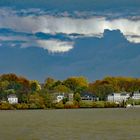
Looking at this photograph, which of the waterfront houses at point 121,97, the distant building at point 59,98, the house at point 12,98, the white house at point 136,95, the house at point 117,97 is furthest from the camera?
the white house at point 136,95

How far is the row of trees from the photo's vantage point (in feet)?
471

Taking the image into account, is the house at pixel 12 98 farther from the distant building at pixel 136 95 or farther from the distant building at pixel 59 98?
the distant building at pixel 136 95

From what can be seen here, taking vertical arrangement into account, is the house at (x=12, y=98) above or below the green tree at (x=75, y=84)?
below

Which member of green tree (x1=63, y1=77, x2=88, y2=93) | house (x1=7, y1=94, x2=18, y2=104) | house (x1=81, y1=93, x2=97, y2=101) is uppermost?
green tree (x1=63, y1=77, x2=88, y2=93)

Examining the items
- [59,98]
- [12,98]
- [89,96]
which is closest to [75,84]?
[89,96]

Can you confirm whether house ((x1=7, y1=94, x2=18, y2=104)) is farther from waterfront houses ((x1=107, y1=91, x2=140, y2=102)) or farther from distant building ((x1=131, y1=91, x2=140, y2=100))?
distant building ((x1=131, y1=91, x2=140, y2=100))

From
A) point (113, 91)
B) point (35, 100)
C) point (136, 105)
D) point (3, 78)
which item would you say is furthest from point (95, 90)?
point (35, 100)

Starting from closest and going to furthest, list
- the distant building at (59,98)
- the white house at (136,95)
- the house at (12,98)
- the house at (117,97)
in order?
the house at (12,98), the distant building at (59,98), the house at (117,97), the white house at (136,95)

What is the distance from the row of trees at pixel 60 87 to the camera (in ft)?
471

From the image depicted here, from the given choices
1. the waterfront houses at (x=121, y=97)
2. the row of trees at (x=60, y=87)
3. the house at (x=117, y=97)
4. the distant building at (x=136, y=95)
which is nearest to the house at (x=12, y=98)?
the row of trees at (x=60, y=87)

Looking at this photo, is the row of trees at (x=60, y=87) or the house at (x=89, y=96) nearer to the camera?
the row of trees at (x=60, y=87)

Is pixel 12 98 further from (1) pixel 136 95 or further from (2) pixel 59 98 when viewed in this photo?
(1) pixel 136 95

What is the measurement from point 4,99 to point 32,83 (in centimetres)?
1525

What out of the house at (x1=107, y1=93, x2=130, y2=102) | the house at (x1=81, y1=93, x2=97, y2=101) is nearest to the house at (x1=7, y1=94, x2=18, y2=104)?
the house at (x1=81, y1=93, x2=97, y2=101)
